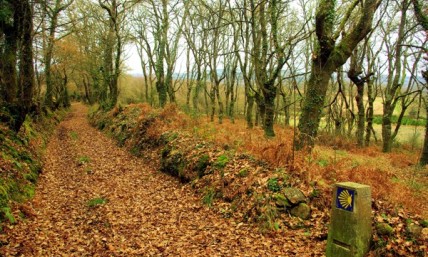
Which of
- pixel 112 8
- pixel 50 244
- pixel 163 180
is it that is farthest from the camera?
pixel 112 8

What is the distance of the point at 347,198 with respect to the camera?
12.8ft

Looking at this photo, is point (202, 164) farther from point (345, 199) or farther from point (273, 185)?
point (345, 199)

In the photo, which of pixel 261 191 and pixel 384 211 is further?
pixel 261 191

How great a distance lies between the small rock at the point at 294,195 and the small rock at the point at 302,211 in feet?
0.32

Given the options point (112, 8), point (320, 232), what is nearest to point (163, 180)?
point (320, 232)

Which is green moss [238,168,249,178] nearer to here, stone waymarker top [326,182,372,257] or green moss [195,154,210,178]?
green moss [195,154,210,178]

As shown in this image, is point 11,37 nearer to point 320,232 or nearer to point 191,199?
point 191,199

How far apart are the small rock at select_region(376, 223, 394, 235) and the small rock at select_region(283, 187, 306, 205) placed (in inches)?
60.0

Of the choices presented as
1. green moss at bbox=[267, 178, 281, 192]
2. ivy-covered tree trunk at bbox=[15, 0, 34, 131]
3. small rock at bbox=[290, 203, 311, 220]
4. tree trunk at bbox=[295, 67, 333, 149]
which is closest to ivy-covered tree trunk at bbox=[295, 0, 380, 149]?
tree trunk at bbox=[295, 67, 333, 149]

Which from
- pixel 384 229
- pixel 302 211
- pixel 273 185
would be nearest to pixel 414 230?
pixel 384 229

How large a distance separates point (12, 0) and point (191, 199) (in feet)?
28.7

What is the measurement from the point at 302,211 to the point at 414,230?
72.6 inches

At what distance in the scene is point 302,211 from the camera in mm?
5473

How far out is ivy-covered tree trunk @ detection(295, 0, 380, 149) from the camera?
294 inches
